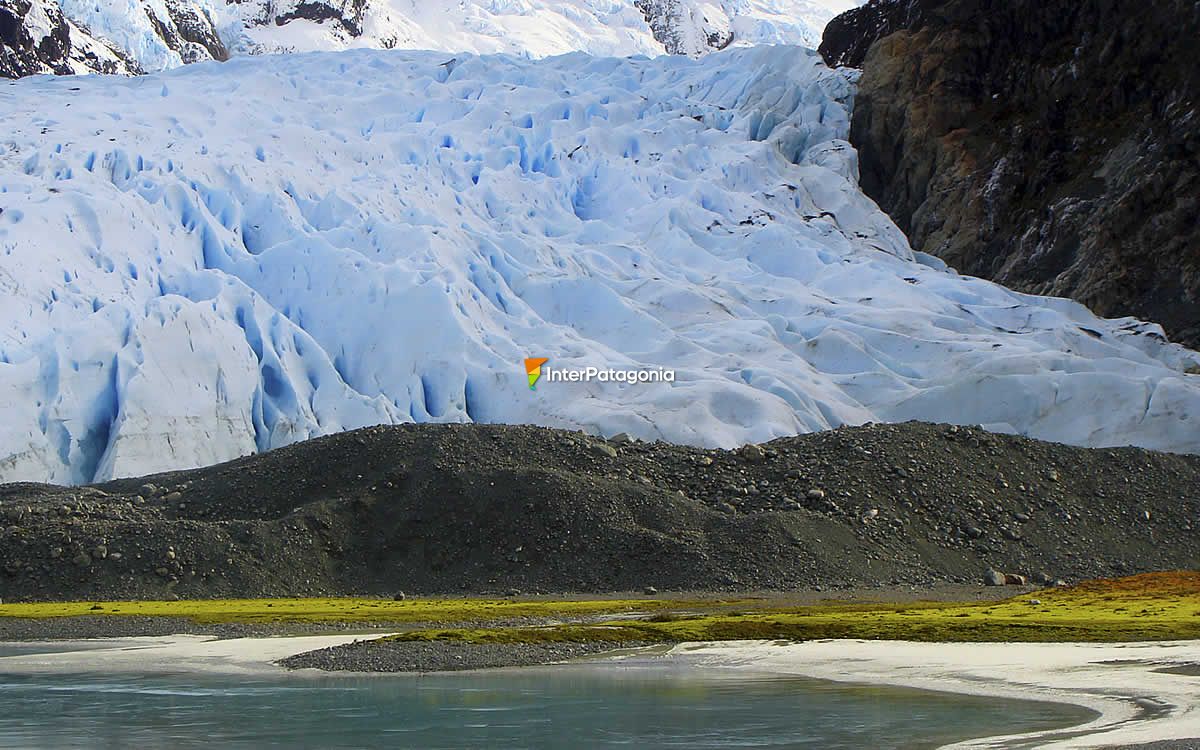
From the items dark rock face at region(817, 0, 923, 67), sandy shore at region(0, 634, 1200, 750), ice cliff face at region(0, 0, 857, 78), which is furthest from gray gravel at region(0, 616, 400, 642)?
ice cliff face at region(0, 0, 857, 78)

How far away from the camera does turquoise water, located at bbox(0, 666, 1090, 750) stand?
13.5m

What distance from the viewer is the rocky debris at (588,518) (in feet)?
103

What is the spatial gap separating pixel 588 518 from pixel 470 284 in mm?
16449

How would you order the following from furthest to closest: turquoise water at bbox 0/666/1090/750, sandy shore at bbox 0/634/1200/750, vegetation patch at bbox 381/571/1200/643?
vegetation patch at bbox 381/571/1200/643
turquoise water at bbox 0/666/1090/750
sandy shore at bbox 0/634/1200/750

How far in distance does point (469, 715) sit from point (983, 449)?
82.7 ft

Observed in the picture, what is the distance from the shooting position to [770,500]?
34688mm

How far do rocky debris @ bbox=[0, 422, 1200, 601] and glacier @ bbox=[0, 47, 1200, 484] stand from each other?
4.99m

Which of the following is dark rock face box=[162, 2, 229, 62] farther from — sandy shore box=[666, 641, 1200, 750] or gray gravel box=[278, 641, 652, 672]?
sandy shore box=[666, 641, 1200, 750]

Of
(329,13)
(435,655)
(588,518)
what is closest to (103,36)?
(329,13)

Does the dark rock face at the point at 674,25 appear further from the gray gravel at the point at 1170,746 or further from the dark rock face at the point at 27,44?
the gray gravel at the point at 1170,746

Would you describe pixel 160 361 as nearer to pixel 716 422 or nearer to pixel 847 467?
pixel 716 422

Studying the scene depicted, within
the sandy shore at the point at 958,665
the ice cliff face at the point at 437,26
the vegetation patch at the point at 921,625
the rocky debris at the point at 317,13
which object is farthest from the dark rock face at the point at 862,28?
→ the rocky debris at the point at 317,13

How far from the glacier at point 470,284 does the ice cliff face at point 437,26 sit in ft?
126

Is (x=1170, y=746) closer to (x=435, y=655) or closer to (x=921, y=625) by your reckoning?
(x=921, y=625)
